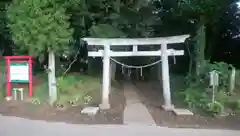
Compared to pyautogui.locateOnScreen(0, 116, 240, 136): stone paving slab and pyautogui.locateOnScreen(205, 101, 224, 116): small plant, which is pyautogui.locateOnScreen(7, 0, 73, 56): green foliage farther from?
pyautogui.locateOnScreen(205, 101, 224, 116): small plant

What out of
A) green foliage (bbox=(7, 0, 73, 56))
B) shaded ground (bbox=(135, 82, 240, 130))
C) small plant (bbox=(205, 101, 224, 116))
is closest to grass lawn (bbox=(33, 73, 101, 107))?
green foliage (bbox=(7, 0, 73, 56))

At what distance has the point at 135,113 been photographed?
8445mm

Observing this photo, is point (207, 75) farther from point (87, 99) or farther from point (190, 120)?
point (87, 99)

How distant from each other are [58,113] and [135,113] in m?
2.28

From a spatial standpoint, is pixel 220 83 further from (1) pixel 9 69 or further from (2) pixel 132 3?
(1) pixel 9 69

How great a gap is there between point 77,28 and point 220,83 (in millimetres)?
6287

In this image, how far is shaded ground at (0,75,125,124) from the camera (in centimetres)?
777

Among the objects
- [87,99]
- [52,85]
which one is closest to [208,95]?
[87,99]

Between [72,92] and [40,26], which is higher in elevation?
[40,26]

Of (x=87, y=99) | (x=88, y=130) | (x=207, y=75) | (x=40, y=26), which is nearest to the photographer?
(x=88, y=130)

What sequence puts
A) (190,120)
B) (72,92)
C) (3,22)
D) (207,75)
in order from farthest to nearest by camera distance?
(3,22) < (207,75) < (72,92) < (190,120)

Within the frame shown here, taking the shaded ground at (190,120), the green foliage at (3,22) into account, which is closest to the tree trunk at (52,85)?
the shaded ground at (190,120)

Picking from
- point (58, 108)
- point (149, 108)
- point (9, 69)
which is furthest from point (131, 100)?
point (9, 69)

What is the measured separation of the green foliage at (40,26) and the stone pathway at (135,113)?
2956 millimetres
